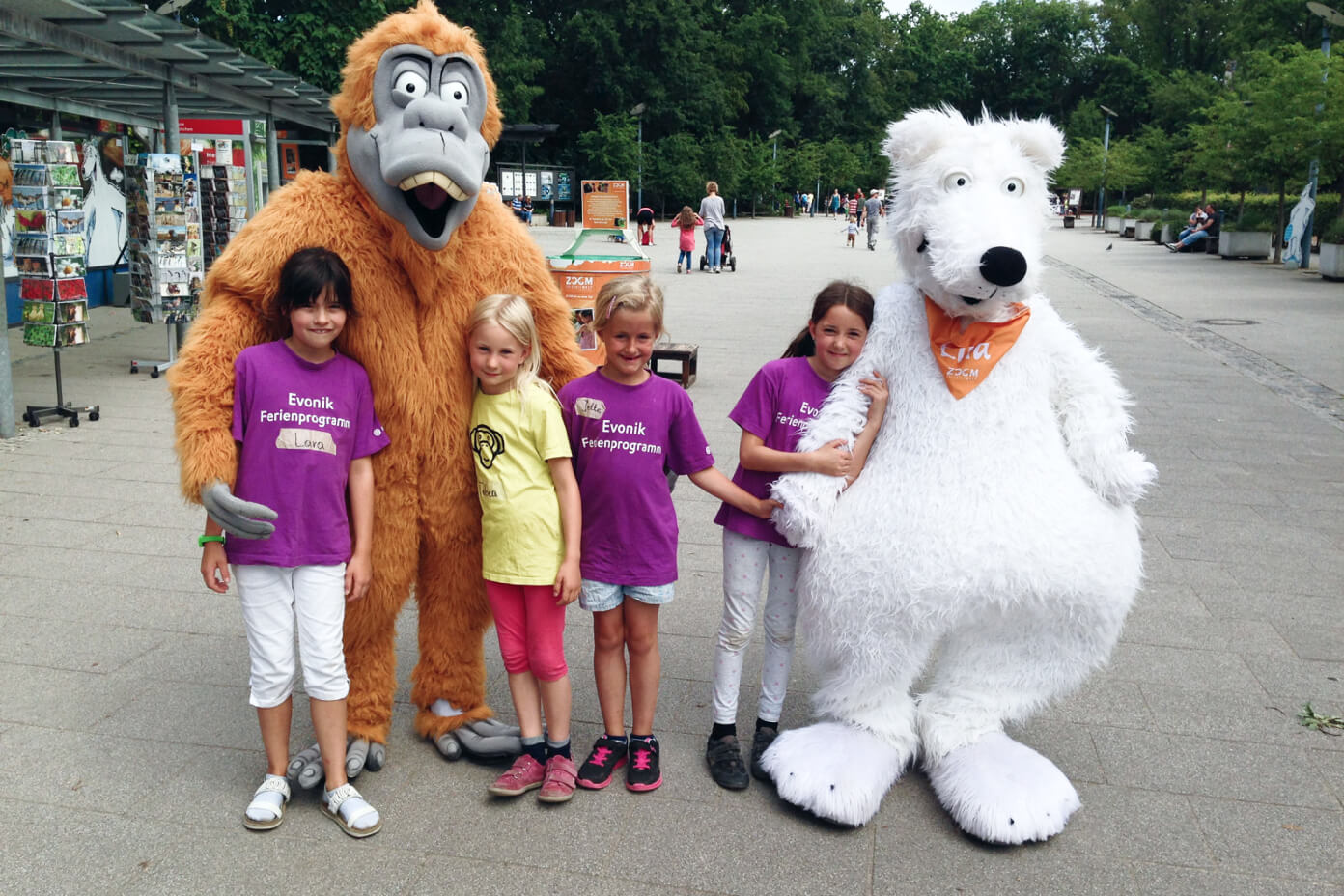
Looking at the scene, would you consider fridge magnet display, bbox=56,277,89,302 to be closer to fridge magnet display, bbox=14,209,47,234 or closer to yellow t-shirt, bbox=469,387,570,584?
fridge magnet display, bbox=14,209,47,234

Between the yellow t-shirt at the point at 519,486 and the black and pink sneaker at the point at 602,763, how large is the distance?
1.97 feet

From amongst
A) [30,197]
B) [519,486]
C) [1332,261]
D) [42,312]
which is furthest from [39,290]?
[1332,261]

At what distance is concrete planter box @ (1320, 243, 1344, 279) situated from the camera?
1816 centimetres

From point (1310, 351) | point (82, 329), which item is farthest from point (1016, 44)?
point (82, 329)

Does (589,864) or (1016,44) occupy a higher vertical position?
(1016,44)

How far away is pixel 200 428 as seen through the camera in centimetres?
292

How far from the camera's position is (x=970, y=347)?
3191mm

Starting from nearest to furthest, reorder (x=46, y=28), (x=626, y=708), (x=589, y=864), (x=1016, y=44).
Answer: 1. (x=589, y=864)
2. (x=626, y=708)
3. (x=46, y=28)
4. (x=1016, y=44)

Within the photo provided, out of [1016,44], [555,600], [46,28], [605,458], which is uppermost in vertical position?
[1016,44]

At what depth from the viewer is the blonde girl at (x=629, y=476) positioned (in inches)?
123

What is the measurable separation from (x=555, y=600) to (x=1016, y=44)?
277 feet

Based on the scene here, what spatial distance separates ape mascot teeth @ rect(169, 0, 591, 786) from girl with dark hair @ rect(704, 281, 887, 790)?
652mm

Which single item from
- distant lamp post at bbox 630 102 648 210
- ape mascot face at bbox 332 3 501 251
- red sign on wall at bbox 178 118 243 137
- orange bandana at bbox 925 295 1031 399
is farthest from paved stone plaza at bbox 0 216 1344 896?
distant lamp post at bbox 630 102 648 210

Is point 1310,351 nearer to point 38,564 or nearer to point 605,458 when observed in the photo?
point 605,458
